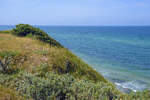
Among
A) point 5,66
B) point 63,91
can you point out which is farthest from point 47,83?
point 5,66

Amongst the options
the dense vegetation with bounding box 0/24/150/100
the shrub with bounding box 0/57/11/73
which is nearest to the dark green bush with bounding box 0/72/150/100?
the dense vegetation with bounding box 0/24/150/100

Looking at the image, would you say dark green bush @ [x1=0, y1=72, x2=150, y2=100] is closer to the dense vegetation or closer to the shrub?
the dense vegetation

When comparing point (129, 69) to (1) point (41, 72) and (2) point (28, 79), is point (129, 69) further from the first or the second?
(2) point (28, 79)

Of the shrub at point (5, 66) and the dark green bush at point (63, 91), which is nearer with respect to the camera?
the dark green bush at point (63, 91)

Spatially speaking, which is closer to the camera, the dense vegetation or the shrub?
the dense vegetation

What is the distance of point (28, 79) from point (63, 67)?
4.53 metres

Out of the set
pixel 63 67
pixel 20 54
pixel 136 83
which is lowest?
pixel 136 83

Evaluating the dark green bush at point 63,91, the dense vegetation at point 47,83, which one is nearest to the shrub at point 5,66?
the dense vegetation at point 47,83

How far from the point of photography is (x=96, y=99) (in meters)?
6.37

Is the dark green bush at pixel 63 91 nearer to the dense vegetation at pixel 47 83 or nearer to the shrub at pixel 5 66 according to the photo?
the dense vegetation at pixel 47 83

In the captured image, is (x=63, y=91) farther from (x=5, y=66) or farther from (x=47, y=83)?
(x=5, y=66)

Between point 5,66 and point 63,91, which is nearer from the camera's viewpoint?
point 63,91

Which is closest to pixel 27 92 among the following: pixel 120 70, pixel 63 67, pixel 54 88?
pixel 54 88

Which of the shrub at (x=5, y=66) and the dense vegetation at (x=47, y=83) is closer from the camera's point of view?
the dense vegetation at (x=47, y=83)
